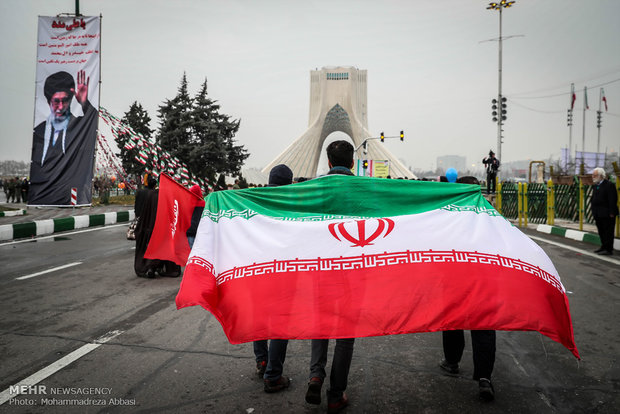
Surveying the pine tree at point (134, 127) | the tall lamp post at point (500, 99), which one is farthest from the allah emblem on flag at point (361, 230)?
the pine tree at point (134, 127)

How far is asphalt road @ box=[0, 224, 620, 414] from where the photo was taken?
9.39ft

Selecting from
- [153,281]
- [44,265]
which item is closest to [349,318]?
[153,281]

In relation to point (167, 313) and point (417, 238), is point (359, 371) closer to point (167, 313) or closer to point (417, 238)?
point (417, 238)

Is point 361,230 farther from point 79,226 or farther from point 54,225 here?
point 79,226

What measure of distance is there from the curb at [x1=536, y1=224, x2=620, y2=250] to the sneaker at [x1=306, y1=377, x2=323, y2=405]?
9.77m

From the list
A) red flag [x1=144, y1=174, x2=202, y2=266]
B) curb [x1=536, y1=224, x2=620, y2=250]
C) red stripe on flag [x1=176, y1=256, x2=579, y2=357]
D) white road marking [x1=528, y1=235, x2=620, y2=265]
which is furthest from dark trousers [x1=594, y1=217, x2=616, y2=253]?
red flag [x1=144, y1=174, x2=202, y2=266]

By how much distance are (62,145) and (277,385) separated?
35.6ft

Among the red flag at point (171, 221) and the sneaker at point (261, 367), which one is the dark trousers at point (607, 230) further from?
the sneaker at point (261, 367)

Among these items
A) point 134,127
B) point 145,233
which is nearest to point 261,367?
point 145,233

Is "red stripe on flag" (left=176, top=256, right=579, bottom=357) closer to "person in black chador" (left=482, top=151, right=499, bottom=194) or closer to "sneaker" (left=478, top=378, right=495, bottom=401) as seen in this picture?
"sneaker" (left=478, top=378, right=495, bottom=401)

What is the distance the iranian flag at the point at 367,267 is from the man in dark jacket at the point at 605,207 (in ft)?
23.4

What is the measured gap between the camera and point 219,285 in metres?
2.95

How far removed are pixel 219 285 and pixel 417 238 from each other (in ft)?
4.76

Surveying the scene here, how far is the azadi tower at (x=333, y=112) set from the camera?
67312mm
